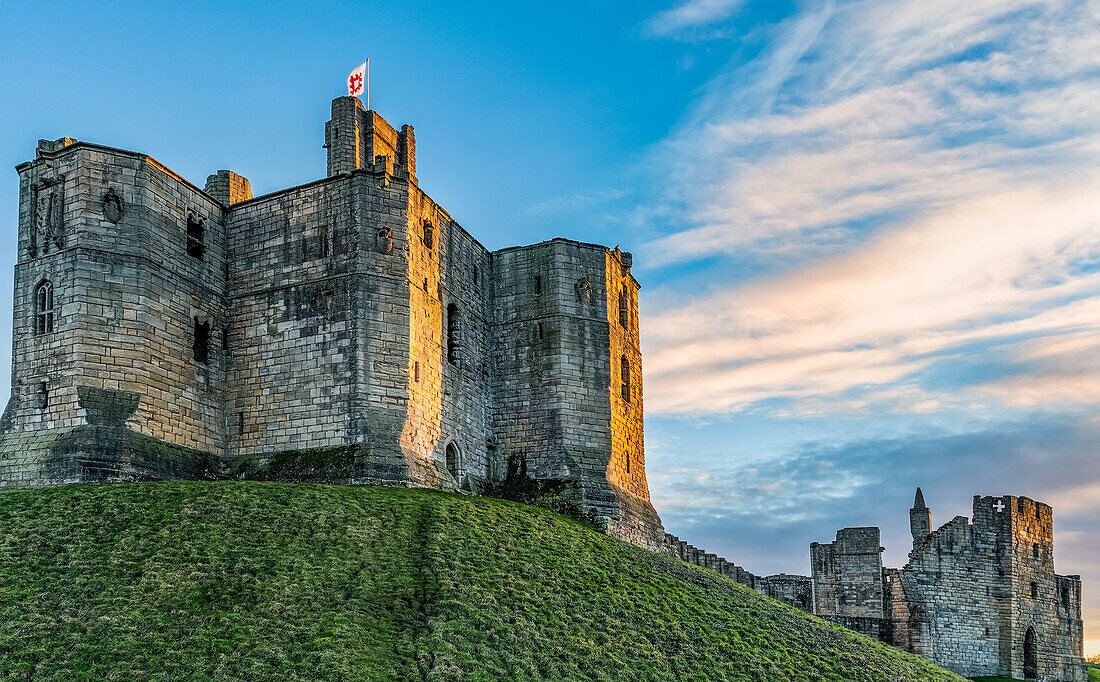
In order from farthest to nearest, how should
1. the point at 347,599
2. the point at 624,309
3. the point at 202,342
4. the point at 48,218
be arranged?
the point at 624,309 < the point at 202,342 < the point at 48,218 < the point at 347,599

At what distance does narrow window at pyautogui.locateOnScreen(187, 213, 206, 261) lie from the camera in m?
36.0

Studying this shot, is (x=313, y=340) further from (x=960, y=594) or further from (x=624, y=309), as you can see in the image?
(x=960, y=594)

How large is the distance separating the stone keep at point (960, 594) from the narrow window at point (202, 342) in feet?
90.4

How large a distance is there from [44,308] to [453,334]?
13.5 m

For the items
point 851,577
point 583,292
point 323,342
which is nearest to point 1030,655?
point 851,577

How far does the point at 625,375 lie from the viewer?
42656mm

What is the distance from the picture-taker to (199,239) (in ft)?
119

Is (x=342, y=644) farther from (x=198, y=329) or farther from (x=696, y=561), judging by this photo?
(x=696, y=561)

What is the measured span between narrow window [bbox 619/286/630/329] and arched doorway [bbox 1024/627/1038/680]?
2396 centimetres

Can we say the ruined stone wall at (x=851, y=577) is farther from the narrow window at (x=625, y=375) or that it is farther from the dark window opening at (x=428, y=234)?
the dark window opening at (x=428, y=234)

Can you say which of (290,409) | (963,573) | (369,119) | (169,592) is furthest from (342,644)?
(963,573)

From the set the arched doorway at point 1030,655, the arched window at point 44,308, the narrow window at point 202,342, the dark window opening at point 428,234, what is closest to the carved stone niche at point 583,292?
the dark window opening at point 428,234

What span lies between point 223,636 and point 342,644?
2.43 metres

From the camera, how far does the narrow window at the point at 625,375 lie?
4225cm
